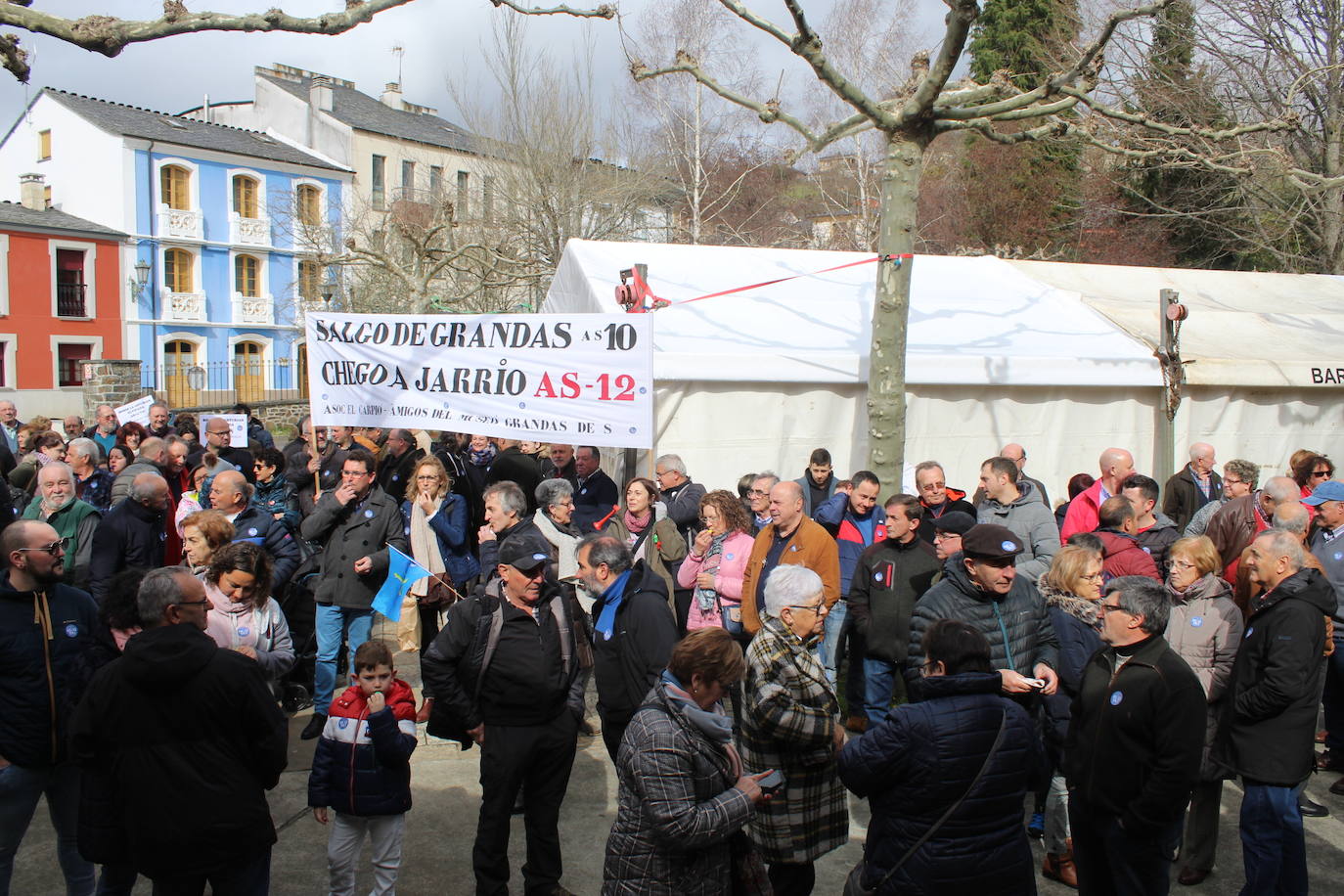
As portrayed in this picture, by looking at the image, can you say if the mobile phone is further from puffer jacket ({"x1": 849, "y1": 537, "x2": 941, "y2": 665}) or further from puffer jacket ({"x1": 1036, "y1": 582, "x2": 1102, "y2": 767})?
puffer jacket ({"x1": 849, "y1": 537, "x2": 941, "y2": 665})

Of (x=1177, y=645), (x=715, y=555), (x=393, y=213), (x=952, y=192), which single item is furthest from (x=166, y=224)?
(x=1177, y=645)

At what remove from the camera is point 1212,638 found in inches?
179

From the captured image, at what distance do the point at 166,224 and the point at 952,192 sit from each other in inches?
1107

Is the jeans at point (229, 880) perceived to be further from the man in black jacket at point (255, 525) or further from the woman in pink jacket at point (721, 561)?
the woman in pink jacket at point (721, 561)

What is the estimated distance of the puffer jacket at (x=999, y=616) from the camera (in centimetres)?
436

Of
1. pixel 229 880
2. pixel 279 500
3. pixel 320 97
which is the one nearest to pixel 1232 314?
pixel 279 500

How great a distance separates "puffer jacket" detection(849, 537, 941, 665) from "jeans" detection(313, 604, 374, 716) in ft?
10.1

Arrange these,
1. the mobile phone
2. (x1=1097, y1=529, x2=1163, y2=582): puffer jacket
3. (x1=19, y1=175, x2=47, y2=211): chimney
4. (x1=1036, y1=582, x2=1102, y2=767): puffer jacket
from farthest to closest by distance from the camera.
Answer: (x1=19, y1=175, x2=47, y2=211): chimney, (x1=1097, y1=529, x2=1163, y2=582): puffer jacket, (x1=1036, y1=582, x2=1102, y2=767): puffer jacket, the mobile phone

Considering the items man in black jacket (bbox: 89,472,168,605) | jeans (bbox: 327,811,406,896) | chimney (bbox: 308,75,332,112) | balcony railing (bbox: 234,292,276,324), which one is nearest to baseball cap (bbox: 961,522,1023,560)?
jeans (bbox: 327,811,406,896)

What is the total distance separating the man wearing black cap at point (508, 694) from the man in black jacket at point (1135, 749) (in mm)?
2082

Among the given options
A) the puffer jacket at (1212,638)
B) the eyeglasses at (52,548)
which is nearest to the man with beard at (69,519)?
the eyeglasses at (52,548)

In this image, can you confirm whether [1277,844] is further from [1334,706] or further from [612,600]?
[612,600]

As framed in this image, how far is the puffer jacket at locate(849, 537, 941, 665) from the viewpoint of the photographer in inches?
223

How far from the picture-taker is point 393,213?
28859 mm
